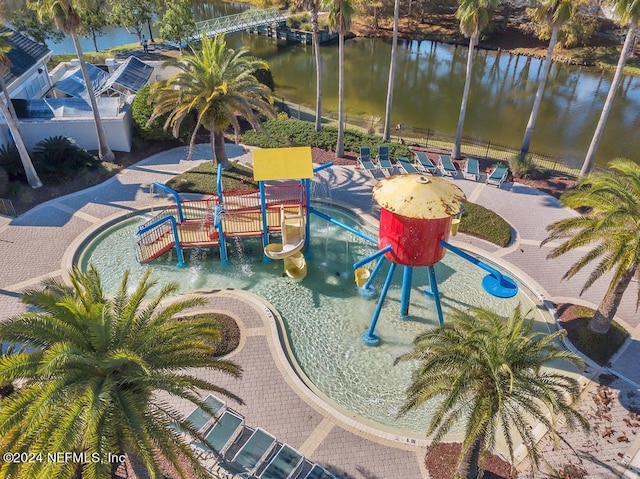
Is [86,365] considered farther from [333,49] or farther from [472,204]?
[333,49]

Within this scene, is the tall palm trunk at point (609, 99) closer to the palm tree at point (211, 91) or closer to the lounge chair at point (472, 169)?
the lounge chair at point (472, 169)

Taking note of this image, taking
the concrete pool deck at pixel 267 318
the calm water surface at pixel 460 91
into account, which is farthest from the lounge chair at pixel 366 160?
the calm water surface at pixel 460 91

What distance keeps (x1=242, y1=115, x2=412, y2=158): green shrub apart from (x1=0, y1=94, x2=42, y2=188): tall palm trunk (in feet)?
40.2

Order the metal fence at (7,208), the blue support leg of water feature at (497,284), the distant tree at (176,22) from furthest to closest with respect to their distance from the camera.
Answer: the distant tree at (176,22) → the metal fence at (7,208) → the blue support leg of water feature at (497,284)

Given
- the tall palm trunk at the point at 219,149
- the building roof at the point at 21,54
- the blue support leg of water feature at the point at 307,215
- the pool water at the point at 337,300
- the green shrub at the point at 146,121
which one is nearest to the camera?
the pool water at the point at 337,300

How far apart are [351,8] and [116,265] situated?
17.6 metres

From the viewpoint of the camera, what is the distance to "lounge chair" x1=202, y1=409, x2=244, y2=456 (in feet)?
41.8

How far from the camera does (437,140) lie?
3341 centimetres

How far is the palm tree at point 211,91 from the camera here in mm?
23578

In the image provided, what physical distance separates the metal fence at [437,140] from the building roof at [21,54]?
1679 cm

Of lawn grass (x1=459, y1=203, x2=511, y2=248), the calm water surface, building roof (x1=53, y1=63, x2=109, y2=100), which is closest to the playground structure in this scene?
lawn grass (x1=459, y1=203, x2=511, y2=248)

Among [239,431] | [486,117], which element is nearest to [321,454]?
[239,431]

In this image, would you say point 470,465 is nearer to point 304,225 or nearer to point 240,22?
point 304,225

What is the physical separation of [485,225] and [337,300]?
869 centimetres
